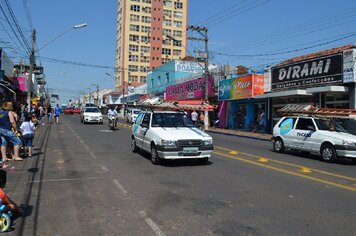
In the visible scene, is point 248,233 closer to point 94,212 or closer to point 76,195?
point 94,212

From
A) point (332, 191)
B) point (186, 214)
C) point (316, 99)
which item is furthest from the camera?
point (316, 99)

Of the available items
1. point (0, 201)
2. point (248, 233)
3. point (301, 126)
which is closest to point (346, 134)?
point (301, 126)

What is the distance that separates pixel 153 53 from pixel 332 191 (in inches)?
4585

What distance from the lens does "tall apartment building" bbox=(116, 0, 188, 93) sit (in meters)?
119

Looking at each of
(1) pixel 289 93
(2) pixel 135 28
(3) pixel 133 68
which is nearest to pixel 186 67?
(1) pixel 289 93

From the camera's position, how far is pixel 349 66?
21.6 m

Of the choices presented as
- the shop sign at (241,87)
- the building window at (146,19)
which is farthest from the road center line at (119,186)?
the building window at (146,19)

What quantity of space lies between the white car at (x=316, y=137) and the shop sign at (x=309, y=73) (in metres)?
8.09

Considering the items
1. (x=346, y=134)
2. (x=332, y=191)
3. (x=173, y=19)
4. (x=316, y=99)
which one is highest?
(x=173, y=19)

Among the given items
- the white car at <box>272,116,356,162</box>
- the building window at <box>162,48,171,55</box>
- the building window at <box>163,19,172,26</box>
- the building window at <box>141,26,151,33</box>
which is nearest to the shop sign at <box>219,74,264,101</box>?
the white car at <box>272,116,356,162</box>

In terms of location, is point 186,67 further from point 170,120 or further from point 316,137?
point 170,120

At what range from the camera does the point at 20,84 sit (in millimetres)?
42969

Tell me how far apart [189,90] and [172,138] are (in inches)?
1310

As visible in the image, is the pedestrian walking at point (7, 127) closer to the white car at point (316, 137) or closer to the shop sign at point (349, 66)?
the white car at point (316, 137)
